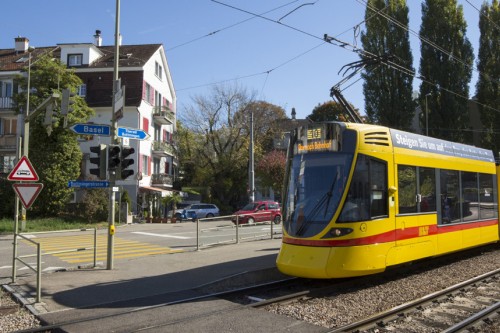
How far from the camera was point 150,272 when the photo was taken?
11055 millimetres

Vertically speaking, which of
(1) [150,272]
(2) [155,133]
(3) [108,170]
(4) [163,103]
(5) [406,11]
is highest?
(5) [406,11]

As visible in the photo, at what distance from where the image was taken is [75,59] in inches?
1667

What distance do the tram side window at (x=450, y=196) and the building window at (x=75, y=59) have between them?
38.3 metres

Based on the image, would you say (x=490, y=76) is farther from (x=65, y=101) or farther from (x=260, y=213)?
(x=65, y=101)

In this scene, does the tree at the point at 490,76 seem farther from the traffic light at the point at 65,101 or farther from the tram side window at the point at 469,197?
the traffic light at the point at 65,101

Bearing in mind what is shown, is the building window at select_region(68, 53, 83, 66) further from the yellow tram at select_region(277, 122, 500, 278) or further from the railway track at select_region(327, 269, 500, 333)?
the railway track at select_region(327, 269, 500, 333)

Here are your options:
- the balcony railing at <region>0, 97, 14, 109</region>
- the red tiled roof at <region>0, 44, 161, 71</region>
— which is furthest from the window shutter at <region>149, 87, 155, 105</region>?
the balcony railing at <region>0, 97, 14, 109</region>

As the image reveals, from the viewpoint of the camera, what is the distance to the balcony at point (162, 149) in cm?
4419

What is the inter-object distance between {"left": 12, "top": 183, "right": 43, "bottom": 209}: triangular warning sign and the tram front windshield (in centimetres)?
556

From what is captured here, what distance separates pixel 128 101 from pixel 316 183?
112 feet

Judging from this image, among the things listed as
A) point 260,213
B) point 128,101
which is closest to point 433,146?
point 260,213

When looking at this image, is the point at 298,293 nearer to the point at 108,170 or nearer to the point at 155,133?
the point at 108,170

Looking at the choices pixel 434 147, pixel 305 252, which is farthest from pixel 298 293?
pixel 434 147

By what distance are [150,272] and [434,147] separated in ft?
24.4
